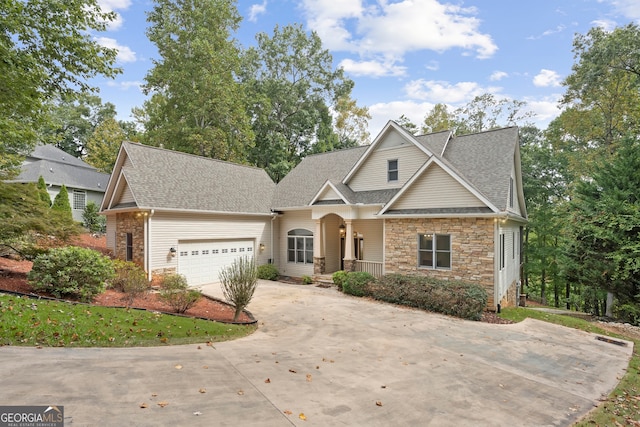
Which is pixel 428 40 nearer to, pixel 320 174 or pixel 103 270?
pixel 320 174

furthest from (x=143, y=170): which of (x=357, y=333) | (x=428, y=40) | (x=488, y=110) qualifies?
(x=488, y=110)

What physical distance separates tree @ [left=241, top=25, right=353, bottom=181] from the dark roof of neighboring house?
15.2m

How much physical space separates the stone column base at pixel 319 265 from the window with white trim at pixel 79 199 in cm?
2469

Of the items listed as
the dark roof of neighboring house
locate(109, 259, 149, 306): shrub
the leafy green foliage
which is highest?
the dark roof of neighboring house

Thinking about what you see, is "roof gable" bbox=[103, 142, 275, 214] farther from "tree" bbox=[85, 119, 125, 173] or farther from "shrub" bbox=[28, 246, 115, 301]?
"tree" bbox=[85, 119, 125, 173]

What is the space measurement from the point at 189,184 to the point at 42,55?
24.0 feet

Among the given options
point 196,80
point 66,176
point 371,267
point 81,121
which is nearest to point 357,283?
point 371,267

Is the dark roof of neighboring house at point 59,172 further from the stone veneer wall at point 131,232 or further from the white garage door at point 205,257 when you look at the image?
the white garage door at point 205,257

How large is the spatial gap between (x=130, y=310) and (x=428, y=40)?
1857cm

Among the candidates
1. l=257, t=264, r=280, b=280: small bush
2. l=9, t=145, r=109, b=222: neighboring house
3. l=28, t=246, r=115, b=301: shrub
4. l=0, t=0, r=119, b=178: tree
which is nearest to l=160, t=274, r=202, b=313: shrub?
l=28, t=246, r=115, b=301: shrub

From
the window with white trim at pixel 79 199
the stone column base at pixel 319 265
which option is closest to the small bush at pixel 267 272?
the stone column base at pixel 319 265

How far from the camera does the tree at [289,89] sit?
108 ft

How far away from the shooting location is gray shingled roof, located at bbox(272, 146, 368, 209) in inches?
752

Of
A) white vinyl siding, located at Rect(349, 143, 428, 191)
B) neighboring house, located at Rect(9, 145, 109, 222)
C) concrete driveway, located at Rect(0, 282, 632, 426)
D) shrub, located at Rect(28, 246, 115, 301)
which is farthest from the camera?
neighboring house, located at Rect(9, 145, 109, 222)
